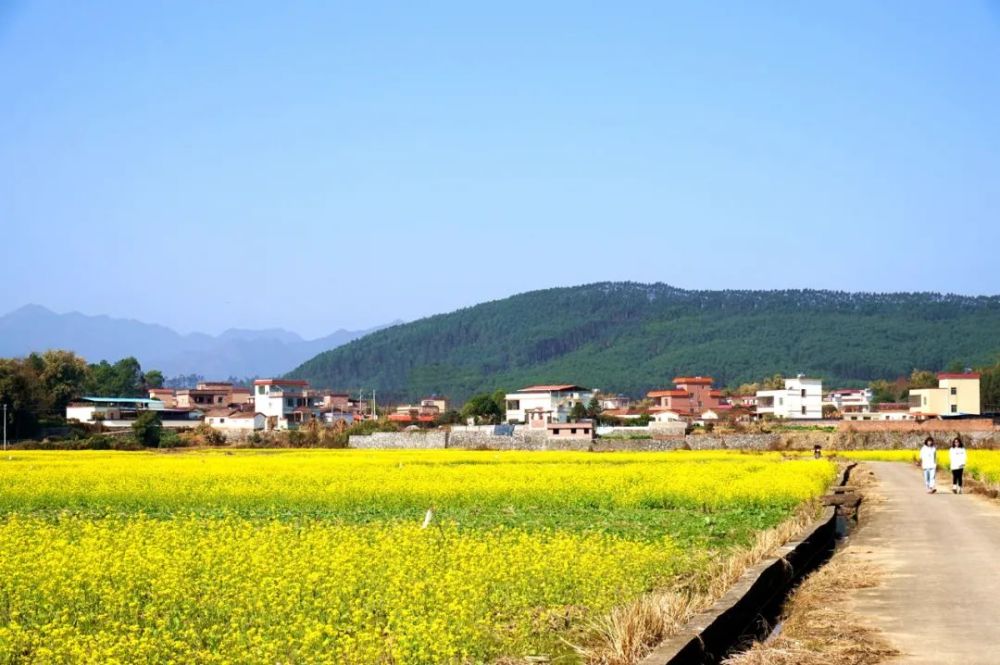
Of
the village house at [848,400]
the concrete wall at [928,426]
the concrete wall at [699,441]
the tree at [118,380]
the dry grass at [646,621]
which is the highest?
the tree at [118,380]

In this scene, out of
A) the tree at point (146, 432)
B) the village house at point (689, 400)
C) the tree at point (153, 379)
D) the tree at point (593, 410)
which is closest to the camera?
the tree at point (146, 432)

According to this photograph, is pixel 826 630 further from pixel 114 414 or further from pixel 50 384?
pixel 50 384

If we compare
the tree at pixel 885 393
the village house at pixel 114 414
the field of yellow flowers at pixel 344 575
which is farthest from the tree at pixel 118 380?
the field of yellow flowers at pixel 344 575

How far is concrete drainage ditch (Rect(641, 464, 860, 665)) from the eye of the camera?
9062 mm

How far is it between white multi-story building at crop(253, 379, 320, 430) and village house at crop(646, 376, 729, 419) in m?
33.7

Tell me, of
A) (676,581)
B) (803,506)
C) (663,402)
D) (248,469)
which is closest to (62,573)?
(676,581)

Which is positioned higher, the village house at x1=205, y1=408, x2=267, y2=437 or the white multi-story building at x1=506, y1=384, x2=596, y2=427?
the white multi-story building at x1=506, y1=384, x2=596, y2=427

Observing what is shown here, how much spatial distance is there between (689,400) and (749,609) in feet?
380

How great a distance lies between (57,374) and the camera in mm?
109812

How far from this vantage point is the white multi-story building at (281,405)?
113 meters

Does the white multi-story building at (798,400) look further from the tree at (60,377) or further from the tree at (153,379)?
the tree at (153,379)

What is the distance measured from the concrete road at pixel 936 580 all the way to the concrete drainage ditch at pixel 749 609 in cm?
81

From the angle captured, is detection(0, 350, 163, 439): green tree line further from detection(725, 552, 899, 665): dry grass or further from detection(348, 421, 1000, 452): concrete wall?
detection(725, 552, 899, 665): dry grass

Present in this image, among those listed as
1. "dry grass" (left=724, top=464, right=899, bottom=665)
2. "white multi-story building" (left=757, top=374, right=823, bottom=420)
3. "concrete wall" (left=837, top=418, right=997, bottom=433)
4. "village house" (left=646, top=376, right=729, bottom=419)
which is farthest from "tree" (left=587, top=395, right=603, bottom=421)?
"dry grass" (left=724, top=464, right=899, bottom=665)
